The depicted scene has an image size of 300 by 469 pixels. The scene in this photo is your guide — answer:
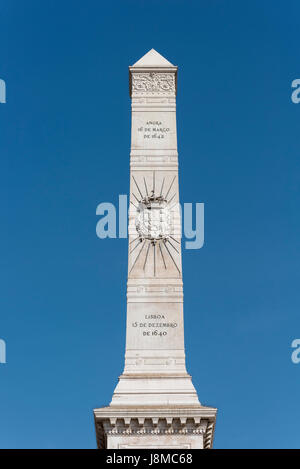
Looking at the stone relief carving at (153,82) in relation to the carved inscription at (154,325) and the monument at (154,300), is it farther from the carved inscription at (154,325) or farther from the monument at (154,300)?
the carved inscription at (154,325)

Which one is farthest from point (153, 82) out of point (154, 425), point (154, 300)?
point (154, 425)

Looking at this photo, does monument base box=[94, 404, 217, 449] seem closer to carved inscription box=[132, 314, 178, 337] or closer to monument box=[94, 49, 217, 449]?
monument box=[94, 49, 217, 449]

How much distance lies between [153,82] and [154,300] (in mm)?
10818

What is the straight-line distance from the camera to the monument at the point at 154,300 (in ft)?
93.5

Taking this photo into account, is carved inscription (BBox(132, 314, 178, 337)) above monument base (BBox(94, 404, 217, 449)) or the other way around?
above

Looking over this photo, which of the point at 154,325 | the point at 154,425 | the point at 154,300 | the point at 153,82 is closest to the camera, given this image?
the point at 154,425

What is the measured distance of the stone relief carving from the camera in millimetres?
35844

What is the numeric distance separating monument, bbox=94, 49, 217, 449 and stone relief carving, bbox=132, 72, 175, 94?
47 mm

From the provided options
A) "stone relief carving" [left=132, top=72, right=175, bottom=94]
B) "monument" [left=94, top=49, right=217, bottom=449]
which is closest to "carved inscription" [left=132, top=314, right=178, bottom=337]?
"monument" [left=94, top=49, right=217, bottom=449]

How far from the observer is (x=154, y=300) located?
31.7m

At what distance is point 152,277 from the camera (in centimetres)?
3206

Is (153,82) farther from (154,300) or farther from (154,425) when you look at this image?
(154,425)

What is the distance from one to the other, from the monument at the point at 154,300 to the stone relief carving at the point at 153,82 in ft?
0.15
